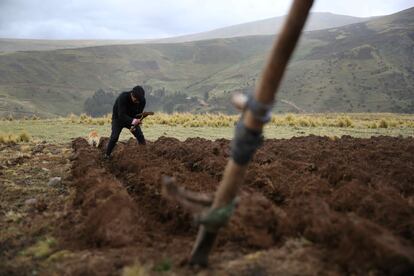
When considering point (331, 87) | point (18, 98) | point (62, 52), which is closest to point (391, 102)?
point (331, 87)

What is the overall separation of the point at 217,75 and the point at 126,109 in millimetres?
118007

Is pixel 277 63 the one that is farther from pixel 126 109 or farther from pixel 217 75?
pixel 217 75

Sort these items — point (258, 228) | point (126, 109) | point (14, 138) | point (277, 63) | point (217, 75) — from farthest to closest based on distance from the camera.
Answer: point (217, 75) < point (14, 138) < point (126, 109) < point (258, 228) < point (277, 63)

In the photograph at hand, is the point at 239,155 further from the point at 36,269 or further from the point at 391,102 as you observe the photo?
the point at 391,102

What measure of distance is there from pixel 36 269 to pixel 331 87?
84.6m

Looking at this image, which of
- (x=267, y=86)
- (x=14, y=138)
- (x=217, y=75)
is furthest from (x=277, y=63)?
(x=217, y=75)

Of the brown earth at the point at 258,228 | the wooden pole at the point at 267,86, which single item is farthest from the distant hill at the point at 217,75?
the wooden pole at the point at 267,86

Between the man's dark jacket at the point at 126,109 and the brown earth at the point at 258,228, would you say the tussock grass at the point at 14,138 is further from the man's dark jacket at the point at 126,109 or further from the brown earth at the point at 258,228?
the brown earth at the point at 258,228

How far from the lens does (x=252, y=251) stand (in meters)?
4.36

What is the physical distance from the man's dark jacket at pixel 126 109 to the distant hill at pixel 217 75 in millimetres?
66244

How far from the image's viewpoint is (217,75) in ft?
418

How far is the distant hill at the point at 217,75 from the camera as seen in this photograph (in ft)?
263

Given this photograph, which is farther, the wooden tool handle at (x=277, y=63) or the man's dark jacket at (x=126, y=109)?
the man's dark jacket at (x=126, y=109)

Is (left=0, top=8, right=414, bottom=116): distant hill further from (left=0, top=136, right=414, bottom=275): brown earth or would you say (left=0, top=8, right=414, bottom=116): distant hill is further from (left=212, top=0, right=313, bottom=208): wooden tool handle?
(left=212, top=0, right=313, bottom=208): wooden tool handle
